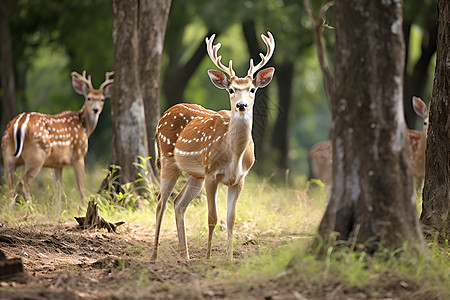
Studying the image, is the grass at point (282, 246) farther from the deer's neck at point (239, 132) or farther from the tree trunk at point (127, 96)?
the deer's neck at point (239, 132)

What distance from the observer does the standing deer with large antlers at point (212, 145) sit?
662 cm

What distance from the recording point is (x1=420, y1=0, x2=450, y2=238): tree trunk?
7.03 meters

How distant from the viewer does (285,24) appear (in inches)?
677

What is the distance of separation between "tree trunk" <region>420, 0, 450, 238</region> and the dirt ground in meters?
1.97

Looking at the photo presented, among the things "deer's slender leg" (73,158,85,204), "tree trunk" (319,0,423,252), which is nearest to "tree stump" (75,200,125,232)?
"deer's slender leg" (73,158,85,204)

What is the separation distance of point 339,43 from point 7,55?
39.7 feet

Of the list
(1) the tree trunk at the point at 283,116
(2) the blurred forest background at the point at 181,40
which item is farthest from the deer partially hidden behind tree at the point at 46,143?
(1) the tree trunk at the point at 283,116

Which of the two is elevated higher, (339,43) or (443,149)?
(339,43)

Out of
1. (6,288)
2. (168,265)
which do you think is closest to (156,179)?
(168,265)

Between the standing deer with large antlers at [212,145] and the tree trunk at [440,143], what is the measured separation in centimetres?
187

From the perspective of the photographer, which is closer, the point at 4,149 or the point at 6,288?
the point at 6,288

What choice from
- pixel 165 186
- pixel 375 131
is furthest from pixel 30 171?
pixel 375 131

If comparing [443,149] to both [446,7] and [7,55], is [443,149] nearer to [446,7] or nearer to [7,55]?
[446,7]

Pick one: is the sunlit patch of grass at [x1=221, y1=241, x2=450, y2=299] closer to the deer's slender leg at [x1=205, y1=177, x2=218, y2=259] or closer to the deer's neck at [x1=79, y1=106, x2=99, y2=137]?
the deer's slender leg at [x1=205, y1=177, x2=218, y2=259]
